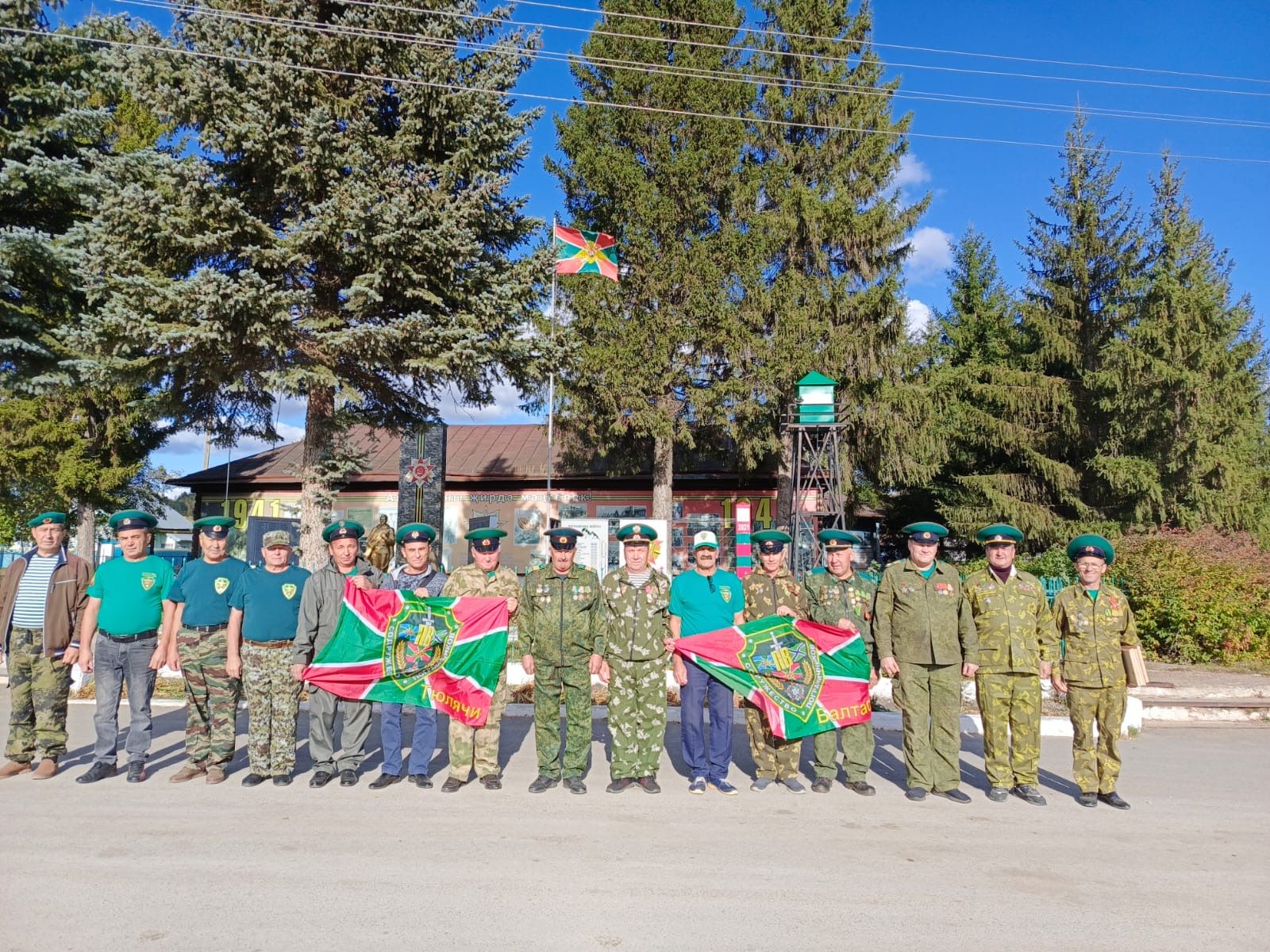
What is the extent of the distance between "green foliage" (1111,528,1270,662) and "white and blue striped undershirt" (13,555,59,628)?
14.7m

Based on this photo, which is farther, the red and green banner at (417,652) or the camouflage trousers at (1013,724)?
the red and green banner at (417,652)

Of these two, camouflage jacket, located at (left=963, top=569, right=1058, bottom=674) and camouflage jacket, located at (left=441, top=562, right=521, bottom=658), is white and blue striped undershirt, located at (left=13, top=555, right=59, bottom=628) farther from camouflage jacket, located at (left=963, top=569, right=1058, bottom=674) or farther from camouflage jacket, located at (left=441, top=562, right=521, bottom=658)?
camouflage jacket, located at (left=963, top=569, right=1058, bottom=674)

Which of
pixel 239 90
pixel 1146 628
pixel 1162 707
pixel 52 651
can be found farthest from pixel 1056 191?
pixel 52 651

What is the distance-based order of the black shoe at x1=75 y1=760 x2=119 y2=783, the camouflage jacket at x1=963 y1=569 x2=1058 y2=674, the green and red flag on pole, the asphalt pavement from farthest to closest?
the green and red flag on pole < the black shoe at x1=75 y1=760 x2=119 y2=783 < the camouflage jacket at x1=963 y1=569 x2=1058 y2=674 < the asphalt pavement

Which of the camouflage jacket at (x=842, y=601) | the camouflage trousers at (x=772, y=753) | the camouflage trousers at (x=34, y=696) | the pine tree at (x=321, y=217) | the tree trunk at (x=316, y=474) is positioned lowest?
the camouflage trousers at (x=772, y=753)

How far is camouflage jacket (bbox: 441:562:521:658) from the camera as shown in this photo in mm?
6750

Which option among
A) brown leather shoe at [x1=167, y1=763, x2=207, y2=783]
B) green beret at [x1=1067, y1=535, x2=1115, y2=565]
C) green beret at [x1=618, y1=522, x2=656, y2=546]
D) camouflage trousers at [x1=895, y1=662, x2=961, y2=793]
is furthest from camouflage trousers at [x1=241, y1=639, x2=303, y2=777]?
green beret at [x1=1067, y1=535, x2=1115, y2=565]

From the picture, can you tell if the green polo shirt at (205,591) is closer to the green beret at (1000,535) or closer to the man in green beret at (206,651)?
the man in green beret at (206,651)

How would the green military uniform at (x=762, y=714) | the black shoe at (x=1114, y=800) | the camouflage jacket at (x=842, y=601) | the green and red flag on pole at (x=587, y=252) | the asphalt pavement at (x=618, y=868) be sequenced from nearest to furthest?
1. the asphalt pavement at (x=618, y=868)
2. the black shoe at (x=1114, y=800)
3. the green military uniform at (x=762, y=714)
4. the camouflage jacket at (x=842, y=601)
5. the green and red flag on pole at (x=587, y=252)

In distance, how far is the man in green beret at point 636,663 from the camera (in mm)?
6375

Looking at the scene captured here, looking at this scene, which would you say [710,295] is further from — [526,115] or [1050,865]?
[1050,865]

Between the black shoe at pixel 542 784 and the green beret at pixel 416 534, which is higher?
the green beret at pixel 416 534

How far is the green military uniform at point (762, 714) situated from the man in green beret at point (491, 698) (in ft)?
6.67

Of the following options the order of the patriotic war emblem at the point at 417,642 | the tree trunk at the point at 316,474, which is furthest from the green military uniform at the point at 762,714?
the tree trunk at the point at 316,474
